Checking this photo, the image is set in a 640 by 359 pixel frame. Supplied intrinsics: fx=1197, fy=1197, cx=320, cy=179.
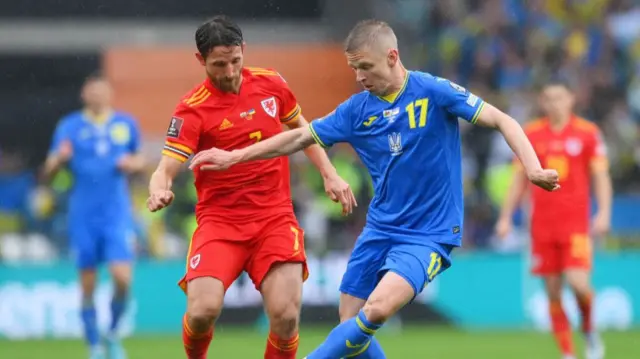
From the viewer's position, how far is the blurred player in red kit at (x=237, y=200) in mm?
8031

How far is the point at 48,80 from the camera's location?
860 inches

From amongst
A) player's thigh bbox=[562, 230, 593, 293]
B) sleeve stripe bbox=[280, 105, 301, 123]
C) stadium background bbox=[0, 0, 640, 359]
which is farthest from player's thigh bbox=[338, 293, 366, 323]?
stadium background bbox=[0, 0, 640, 359]

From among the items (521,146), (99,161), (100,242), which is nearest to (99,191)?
(99,161)

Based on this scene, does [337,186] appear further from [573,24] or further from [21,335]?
[573,24]

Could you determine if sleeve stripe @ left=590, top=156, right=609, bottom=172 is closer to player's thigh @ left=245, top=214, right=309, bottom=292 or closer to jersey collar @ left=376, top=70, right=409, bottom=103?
player's thigh @ left=245, top=214, right=309, bottom=292

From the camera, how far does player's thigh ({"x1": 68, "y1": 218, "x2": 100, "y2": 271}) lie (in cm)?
1244

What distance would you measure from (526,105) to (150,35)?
7.13 m

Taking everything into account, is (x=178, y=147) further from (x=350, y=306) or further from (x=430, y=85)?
(x=430, y=85)

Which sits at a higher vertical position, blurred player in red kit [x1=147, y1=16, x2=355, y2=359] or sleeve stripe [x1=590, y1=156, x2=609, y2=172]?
sleeve stripe [x1=590, y1=156, x2=609, y2=172]

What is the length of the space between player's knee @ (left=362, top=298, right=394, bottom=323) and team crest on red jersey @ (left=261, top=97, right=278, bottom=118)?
5.50 feet

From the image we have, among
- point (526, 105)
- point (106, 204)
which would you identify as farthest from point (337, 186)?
point (526, 105)

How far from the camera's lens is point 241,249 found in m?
8.29

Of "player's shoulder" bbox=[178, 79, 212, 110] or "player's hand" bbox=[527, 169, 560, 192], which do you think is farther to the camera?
"player's shoulder" bbox=[178, 79, 212, 110]

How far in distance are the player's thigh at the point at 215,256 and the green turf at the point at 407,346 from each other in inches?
171
